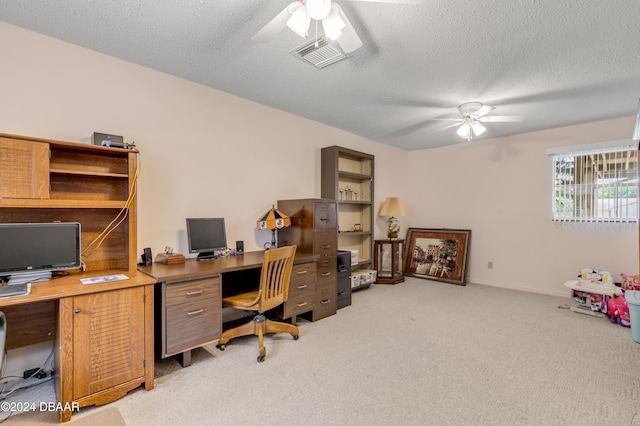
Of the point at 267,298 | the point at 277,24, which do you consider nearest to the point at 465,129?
the point at 277,24

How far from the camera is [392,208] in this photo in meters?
5.16

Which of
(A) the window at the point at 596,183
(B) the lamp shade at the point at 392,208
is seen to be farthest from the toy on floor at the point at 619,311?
(B) the lamp shade at the point at 392,208

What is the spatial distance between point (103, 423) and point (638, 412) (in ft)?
Result: 10.3

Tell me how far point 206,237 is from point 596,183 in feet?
16.6

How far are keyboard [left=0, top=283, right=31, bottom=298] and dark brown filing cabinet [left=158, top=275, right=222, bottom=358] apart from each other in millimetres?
704

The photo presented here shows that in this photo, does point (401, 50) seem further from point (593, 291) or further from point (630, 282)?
point (630, 282)

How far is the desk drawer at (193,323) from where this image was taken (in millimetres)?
2184

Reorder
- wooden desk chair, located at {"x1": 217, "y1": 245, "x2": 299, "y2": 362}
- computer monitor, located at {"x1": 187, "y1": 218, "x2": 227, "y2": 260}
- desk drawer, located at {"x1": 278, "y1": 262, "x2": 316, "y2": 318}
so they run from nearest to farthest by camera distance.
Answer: wooden desk chair, located at {"x1": 217, "y1": 245, "x2": 299, "y2": 362}, computer monitor, located at {"x1": 187, "y1": 218, "x2": 227, "y2": 260}, desk drawer, located at {"x1": 278, "y1": 262, "x2": 316, "y2": 318}

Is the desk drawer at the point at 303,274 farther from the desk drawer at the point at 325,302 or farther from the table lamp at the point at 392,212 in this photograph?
the table lamp at the point at 392,212

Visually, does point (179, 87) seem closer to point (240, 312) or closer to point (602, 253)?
point (240, 312)

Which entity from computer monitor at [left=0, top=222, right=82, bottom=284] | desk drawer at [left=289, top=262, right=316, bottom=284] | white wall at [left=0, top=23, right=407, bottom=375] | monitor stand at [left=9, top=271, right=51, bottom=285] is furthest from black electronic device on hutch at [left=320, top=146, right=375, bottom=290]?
monitor stand at [left=9, top=271, right=51, bottom=285]

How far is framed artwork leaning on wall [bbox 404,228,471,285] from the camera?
16.6 ft

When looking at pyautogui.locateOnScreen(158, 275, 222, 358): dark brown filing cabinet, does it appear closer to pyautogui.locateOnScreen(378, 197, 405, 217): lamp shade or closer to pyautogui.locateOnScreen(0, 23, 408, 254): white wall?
pyautogui.locateOnScreen(0, 23, 408, 254): white wall

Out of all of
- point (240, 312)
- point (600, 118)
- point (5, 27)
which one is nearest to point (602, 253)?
point (600, 118)
